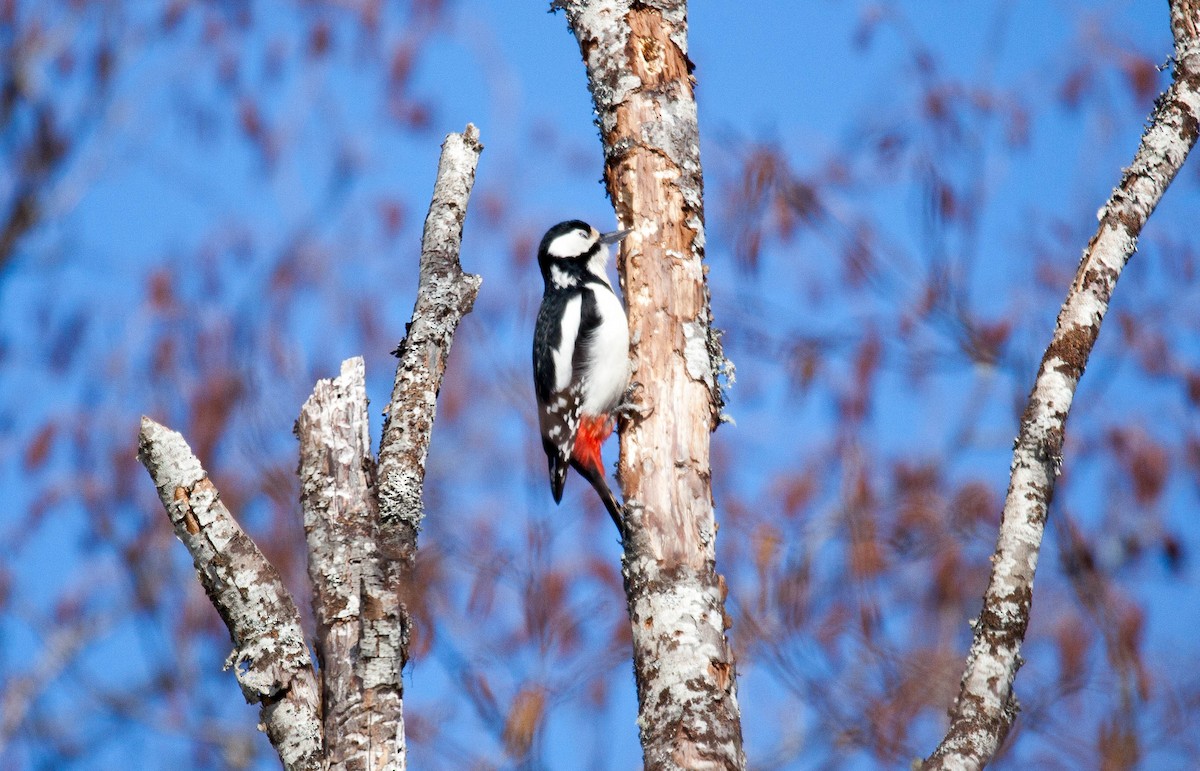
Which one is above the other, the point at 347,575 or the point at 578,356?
the point at 578,356

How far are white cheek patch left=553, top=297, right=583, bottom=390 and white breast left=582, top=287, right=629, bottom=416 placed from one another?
0.10 m

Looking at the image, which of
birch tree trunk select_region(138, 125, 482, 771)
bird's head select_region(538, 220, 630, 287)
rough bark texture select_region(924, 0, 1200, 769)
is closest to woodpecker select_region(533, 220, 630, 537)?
bird's head select_region(538, 220, 630, 287)

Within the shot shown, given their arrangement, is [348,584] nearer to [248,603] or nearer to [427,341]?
[248,603]

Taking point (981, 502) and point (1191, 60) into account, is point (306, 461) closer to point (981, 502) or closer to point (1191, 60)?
point (1191, 60)

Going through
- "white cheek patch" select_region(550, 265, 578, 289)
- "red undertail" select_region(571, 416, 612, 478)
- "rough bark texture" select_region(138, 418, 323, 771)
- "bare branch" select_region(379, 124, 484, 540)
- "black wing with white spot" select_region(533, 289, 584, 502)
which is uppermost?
"white cheek patch" select_region(550, 265, 578, 289)

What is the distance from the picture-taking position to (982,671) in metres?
2.52

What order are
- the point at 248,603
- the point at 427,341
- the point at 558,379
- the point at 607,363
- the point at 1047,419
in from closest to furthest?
the point at 248,603 → the point at 1047,419 → the point at 427,341 → the point at 607,363 → the point at 558,379

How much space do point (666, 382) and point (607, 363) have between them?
551mm

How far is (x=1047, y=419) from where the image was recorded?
2.72 metres

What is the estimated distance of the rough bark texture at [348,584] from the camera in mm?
2477

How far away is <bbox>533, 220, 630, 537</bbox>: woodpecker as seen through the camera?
3830mm

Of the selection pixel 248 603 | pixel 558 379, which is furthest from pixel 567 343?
pixel 248 603

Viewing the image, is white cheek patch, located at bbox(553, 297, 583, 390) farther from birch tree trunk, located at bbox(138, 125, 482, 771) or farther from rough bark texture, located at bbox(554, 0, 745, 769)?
birch tree trunk, located at bbox(138, 125, 482, 771)

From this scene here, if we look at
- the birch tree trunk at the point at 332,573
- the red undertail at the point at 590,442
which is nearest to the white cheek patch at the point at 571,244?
the red undertail at the point at 590,442
